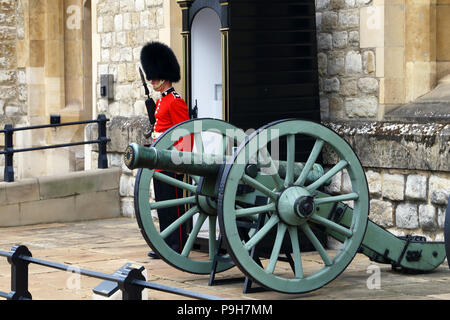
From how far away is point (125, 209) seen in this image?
9.93 meters

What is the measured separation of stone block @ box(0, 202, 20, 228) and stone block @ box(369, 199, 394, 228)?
359cm

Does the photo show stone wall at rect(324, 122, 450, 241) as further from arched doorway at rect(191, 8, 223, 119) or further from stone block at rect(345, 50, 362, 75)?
arched doorway at rect(191, 8, 223, 119)

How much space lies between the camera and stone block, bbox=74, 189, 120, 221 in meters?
9.66

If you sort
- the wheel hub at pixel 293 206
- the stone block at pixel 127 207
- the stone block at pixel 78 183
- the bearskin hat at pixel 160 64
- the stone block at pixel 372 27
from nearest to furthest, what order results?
the wheel hub at pixel 293 206, the bearskin hat at pixel 160 64, the stone block at pixel 372 27, the stone block at pixel 78 183, the stone block at pixel 127 207

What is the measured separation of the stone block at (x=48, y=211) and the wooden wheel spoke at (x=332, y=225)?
4.49 m

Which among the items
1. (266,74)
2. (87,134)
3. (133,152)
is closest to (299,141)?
(266,74)

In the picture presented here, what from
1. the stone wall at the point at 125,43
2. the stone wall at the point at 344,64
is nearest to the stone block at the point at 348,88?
the stone wall at the point at 344,64

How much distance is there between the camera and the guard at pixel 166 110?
22.6ft

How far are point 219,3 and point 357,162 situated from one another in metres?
2.08

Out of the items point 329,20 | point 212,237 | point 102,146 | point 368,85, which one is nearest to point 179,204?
Result: point 212,237

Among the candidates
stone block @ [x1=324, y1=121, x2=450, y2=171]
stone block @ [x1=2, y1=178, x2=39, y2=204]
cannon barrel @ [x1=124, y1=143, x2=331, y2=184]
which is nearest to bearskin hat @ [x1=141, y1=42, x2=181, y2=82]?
stone block @ [x1=324, y1=121, x2=450, y2=171]

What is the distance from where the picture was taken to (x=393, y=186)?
7160 mm

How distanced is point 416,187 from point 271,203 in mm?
1939

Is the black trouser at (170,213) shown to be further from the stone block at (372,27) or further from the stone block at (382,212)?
the stone block at (372,27)
